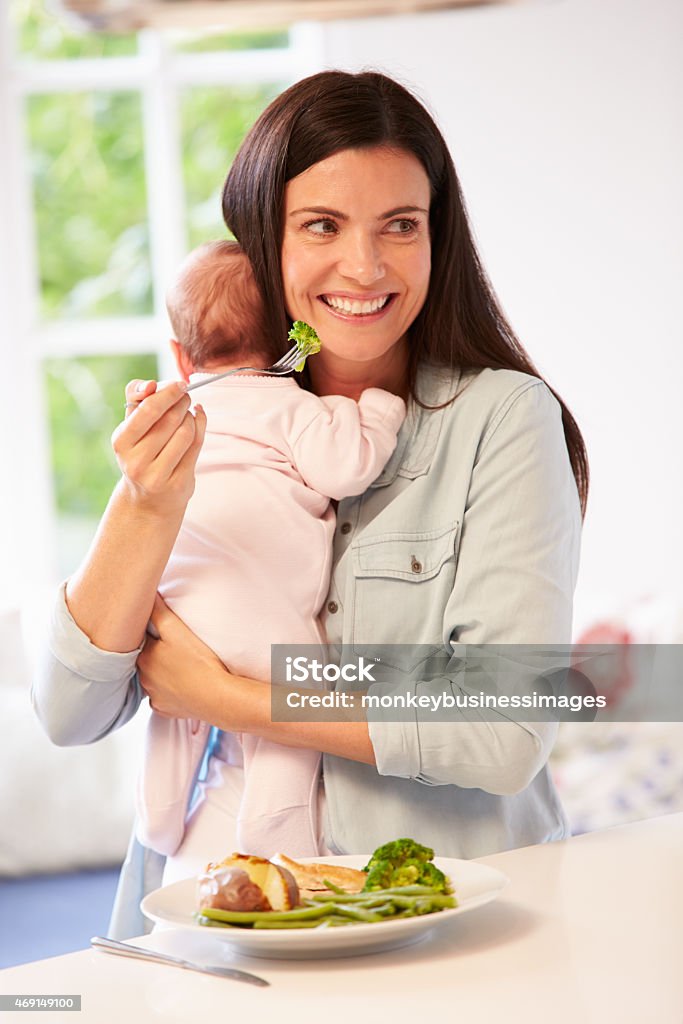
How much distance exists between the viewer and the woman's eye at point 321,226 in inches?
62.3

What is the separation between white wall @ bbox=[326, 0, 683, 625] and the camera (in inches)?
148

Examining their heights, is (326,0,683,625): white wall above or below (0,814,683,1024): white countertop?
above

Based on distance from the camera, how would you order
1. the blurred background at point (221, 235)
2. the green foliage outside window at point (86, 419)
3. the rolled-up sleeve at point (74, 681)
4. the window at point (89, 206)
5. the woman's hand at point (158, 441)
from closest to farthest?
the woman's hand at point (158, 441) < the rolled-up sleeve at point (74, 681) < the blurred background at point (221, 235) < the window at point (89, 206) < the green foliage outside window at point (86, 419)

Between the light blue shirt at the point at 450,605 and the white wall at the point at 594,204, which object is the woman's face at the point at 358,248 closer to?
the light blue shirt at the point at 450,605

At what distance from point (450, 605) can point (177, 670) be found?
1.10 ft

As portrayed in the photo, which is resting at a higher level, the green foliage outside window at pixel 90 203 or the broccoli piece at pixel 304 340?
the green foliage outside window at pixel 90 203

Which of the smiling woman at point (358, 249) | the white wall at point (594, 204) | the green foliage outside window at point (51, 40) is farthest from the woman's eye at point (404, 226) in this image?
the green foliage outside window at point (51, 40)

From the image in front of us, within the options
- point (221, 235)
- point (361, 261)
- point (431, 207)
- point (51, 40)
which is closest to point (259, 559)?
point (361, 261)

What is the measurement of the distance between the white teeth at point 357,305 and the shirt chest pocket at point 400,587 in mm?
291

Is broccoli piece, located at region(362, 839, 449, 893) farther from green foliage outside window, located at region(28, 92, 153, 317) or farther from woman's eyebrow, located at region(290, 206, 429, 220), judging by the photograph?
green foliage outside window, located at region(28, 92, 153, 317)

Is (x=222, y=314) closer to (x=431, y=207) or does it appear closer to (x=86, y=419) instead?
(x=431, y=207)

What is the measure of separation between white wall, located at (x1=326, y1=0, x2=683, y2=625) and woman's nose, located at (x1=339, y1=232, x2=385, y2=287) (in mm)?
2313

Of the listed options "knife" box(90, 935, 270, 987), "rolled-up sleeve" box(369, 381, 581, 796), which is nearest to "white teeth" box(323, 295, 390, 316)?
"rolled-up sleeve" box(369, 381, 581, 796)

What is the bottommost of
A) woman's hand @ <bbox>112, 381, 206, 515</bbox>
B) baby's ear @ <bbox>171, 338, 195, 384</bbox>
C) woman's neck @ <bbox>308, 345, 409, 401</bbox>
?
woman's hand @ <bbox>112, 381, 206, 515</bbox>
